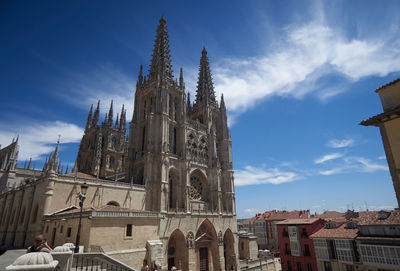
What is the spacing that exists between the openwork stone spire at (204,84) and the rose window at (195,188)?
626 inches

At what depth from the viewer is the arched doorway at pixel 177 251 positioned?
2827 centimetres

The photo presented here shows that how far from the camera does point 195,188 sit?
36.9 metres

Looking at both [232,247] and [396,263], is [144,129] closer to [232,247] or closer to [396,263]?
[232,247]

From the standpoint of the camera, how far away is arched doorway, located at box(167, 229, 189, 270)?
2827cm

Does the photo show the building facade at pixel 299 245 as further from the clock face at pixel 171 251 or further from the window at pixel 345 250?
the clock face at pixel 171 251

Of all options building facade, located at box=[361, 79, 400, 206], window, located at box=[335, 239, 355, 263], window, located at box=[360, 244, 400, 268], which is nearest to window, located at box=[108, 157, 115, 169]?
window, located at box=[335, 239, 355, 263]

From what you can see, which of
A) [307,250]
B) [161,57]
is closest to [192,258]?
[307,250]

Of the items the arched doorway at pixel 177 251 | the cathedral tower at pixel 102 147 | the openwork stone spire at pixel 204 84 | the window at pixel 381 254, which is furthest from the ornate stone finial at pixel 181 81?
the window at pixel 381 254

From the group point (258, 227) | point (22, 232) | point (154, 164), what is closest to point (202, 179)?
point (154, 164)

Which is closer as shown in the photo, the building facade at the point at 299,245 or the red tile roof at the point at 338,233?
the red tile roof at the point at 338,233

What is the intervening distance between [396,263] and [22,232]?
117ft

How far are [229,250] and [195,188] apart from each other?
11.2m

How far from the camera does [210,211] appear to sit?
3494cm

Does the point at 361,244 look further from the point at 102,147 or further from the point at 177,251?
the point at 102,147
